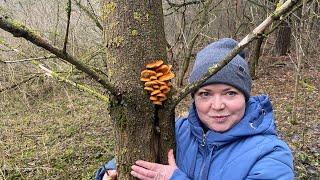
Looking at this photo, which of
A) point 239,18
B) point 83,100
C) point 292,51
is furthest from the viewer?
point 292,51

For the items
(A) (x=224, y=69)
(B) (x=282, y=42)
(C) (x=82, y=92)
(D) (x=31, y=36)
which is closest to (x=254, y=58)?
(B) (x=282, y=42)

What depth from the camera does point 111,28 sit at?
1551 millimetres

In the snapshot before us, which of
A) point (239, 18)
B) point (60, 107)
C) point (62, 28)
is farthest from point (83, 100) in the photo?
point (239, 18)

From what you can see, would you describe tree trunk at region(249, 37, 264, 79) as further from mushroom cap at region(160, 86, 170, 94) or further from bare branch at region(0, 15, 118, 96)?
bare branch at region(0, 15, 118, 96)

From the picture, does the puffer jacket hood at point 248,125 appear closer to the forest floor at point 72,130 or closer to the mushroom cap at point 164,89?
the mushroom cap at point 164,89

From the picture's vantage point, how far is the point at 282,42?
12.9 meters

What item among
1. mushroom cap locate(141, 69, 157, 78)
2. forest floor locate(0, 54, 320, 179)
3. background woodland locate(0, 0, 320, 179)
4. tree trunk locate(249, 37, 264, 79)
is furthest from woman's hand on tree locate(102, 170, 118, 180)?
tree trunk locate(249, 37, 264, 79)

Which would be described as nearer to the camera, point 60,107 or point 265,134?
point 265,134

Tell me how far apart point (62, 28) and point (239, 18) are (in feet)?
19.5

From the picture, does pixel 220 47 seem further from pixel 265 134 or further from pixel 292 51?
pixel 292 51

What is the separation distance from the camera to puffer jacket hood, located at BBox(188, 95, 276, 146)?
5.27ft

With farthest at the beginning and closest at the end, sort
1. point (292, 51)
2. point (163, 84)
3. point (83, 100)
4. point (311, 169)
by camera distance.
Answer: point (292, 51) → point (83, 100) → point (311, 169) → point (163, 84)

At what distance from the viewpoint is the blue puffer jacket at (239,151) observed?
1.51 meters

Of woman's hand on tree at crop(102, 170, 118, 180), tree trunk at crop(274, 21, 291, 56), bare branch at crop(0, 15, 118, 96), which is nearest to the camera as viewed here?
bare branch at crop(0, 15, 118, 96)
